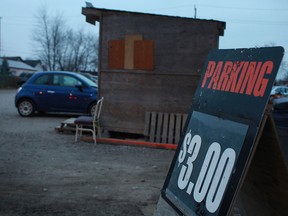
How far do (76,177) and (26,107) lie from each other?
27.5 ft

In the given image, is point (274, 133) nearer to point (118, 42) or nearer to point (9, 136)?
point (118, 42)

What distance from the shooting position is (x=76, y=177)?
19.3 feet

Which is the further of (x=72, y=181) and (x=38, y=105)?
(x=38, y=105)

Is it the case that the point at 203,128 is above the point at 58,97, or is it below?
above

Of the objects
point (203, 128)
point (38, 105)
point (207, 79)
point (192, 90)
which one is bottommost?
point (38, 105)

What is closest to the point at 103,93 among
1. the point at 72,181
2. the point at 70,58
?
the point at 72,181

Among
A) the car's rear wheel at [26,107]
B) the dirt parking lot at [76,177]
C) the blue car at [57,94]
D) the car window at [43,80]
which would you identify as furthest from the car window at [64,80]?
the dirt parking lot at [76,177]

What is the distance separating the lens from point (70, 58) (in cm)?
7525

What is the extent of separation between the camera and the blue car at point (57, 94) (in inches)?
521

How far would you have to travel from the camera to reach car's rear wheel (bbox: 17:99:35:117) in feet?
44.5

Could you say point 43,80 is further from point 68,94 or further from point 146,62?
point 146,62

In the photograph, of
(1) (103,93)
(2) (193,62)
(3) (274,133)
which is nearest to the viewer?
(3) (274,133)

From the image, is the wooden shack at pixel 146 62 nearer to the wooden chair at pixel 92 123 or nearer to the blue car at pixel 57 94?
the wooden chair at pixel 92 123

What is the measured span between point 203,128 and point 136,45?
253 inches
